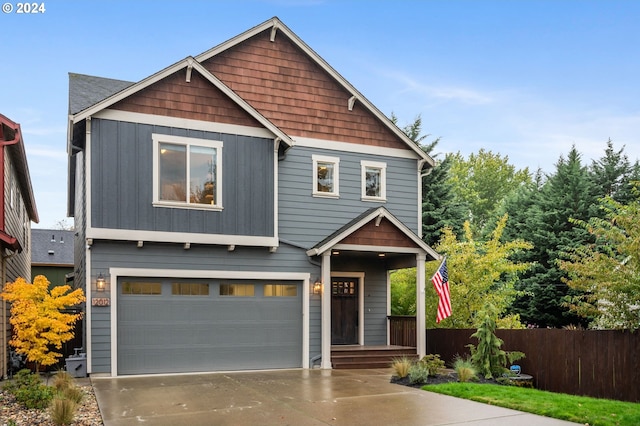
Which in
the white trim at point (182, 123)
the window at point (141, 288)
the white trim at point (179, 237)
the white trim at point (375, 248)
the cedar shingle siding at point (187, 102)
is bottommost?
the window at point (141, 288)

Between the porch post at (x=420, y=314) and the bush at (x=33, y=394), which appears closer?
the bush at (x=33, y=394)

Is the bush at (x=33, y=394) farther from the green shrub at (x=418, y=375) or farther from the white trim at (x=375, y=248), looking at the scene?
the white trim at (x=375, y=248)

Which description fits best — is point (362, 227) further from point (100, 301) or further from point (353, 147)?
point (100, 301)

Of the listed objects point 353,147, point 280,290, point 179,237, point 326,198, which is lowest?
point 280,290

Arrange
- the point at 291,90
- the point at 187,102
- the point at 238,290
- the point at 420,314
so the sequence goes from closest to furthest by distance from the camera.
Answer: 1. the point at 187,102
2. the point at 238,290
3. the point at 420,314
4. the point at 291,90

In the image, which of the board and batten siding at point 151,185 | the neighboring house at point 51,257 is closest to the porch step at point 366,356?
the board and batten siding at point 151,185

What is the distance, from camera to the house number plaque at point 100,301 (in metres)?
12.7

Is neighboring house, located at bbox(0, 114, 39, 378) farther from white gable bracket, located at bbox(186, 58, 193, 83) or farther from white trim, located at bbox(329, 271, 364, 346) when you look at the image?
white trim, located at bbox(329, 271, 364, 346)

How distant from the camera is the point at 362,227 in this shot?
587 inches

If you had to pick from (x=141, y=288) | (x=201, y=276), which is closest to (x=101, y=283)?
(x=141, y=288)

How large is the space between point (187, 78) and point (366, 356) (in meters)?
8.20

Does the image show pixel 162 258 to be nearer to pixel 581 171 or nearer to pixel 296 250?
pixel 296 250

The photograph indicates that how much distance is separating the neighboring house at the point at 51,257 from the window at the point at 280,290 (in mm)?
19861

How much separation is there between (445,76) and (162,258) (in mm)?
19400
